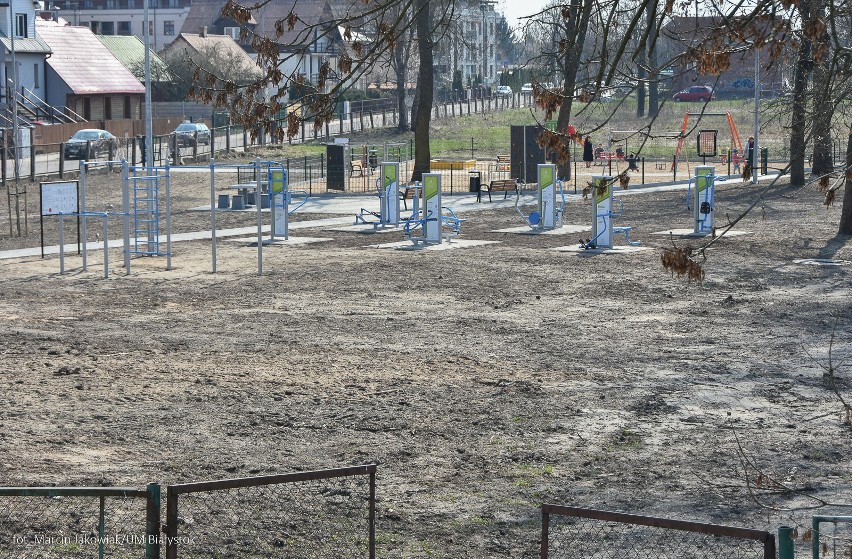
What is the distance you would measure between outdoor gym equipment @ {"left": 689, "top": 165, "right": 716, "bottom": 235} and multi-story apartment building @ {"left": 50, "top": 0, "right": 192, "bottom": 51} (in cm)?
10174

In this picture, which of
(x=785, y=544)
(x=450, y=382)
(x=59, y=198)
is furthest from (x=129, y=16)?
(x=785, y=544)

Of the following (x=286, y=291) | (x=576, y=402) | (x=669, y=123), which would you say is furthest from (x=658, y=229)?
(x=669, y=123)

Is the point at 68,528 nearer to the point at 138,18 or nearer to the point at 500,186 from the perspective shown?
the point at 500,186

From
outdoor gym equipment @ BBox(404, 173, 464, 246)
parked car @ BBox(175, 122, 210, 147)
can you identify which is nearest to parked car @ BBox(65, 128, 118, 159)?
parked car @ BBox(175, 122, 210, 147)

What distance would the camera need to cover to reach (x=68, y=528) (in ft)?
28.5

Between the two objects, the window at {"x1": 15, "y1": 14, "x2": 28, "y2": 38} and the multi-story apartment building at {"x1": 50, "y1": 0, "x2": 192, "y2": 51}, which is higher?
the multi-story apartment building at {"x1": 50, "y1": 0, "x2": 192, "y2": 51}

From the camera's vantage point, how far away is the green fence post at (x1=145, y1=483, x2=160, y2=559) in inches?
229

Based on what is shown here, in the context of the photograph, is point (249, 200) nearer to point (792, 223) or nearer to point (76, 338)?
point (792, 223)

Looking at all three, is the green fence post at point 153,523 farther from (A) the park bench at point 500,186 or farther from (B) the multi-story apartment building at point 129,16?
(B) the multi-story apartment building at point 129,16

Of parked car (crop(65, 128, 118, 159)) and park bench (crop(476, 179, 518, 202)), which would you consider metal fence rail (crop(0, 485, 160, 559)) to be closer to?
park bench (crop(476, 179, 518, 202))

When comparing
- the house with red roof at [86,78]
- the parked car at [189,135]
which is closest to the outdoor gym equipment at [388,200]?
the parked car at [189,135]

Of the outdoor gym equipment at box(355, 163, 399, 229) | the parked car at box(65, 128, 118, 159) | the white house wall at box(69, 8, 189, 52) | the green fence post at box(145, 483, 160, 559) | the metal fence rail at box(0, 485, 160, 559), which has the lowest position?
the metal fence rail at box(0, 485, 160, 559)

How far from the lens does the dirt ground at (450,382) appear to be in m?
10.1

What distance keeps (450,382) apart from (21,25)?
61774 millimetres
